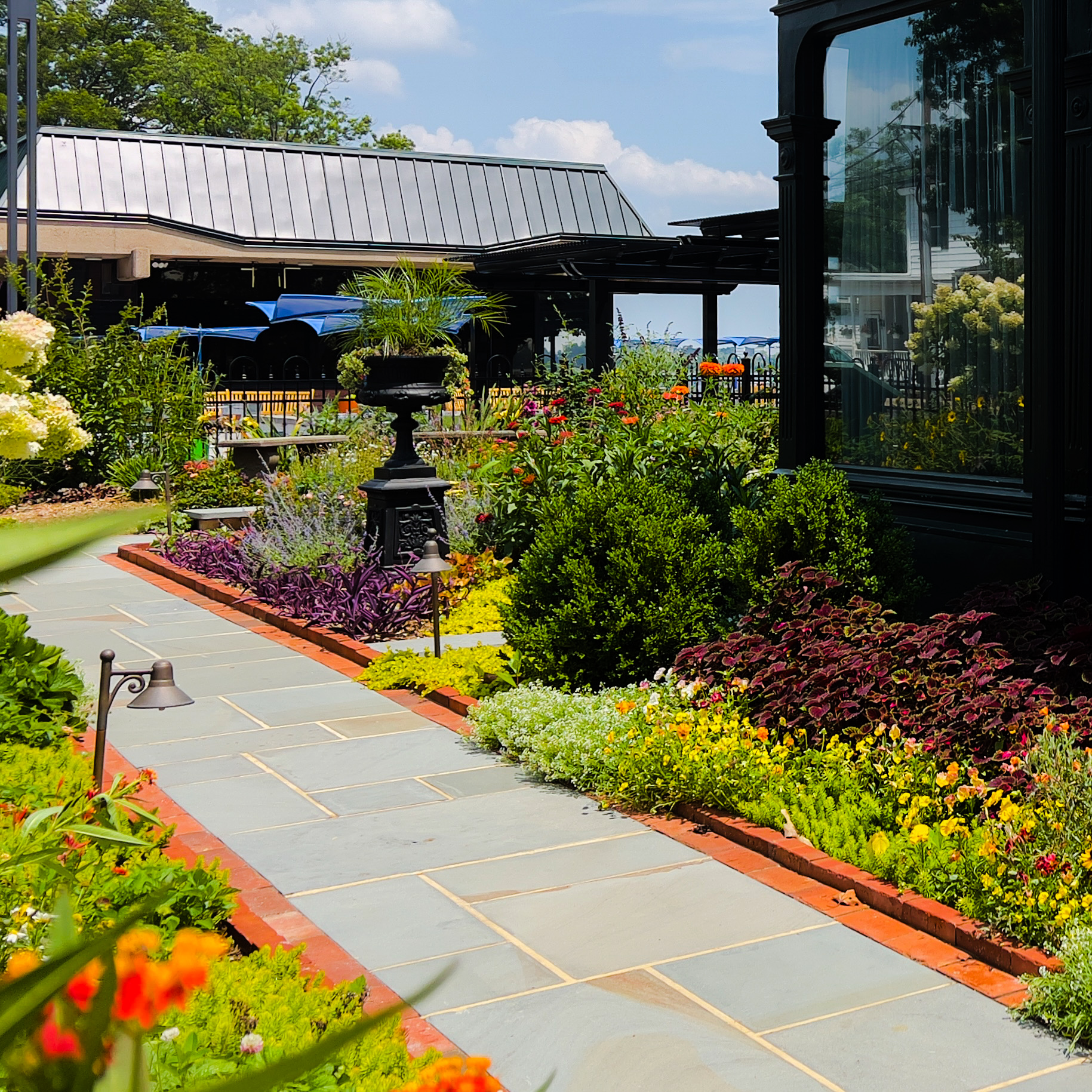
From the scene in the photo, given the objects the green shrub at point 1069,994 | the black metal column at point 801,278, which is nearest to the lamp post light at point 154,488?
the black metal column at point 801,278

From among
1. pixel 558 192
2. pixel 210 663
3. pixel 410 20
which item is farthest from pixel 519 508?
pixel 410 20

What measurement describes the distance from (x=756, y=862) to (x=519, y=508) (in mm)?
5584

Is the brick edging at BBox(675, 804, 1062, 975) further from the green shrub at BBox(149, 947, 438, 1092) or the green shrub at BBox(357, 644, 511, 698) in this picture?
the green shrub at BBox(357, 644, 511, 698)

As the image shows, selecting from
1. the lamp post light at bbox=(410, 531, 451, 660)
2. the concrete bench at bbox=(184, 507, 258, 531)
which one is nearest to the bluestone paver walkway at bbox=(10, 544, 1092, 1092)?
the lamp post light at bbox=(410, 531, 451, 660)

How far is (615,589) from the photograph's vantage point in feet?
21.5

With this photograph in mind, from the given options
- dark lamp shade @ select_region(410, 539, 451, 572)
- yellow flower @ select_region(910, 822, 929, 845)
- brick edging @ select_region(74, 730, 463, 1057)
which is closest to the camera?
brick edging @ select_region(74, 730, 463, 1057)

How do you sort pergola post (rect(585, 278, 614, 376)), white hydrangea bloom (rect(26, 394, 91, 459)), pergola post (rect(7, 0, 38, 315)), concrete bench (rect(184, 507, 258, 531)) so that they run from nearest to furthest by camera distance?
white hydrangea bloom (rect(26, 394, 91, 459))
concrete bench (rect(184, 507, 258, 531))
pergola post (rect(7, 0, 38, 315))
pergola post (rect(585, 278, 614, 376))

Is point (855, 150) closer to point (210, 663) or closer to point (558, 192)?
point (210, 663)

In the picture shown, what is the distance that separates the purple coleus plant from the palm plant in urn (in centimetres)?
34

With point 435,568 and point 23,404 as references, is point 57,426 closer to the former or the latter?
point 23,404

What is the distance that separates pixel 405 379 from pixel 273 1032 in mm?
8250

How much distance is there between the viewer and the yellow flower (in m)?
4.13

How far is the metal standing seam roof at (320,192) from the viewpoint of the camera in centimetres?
2502

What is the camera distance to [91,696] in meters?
6.83
